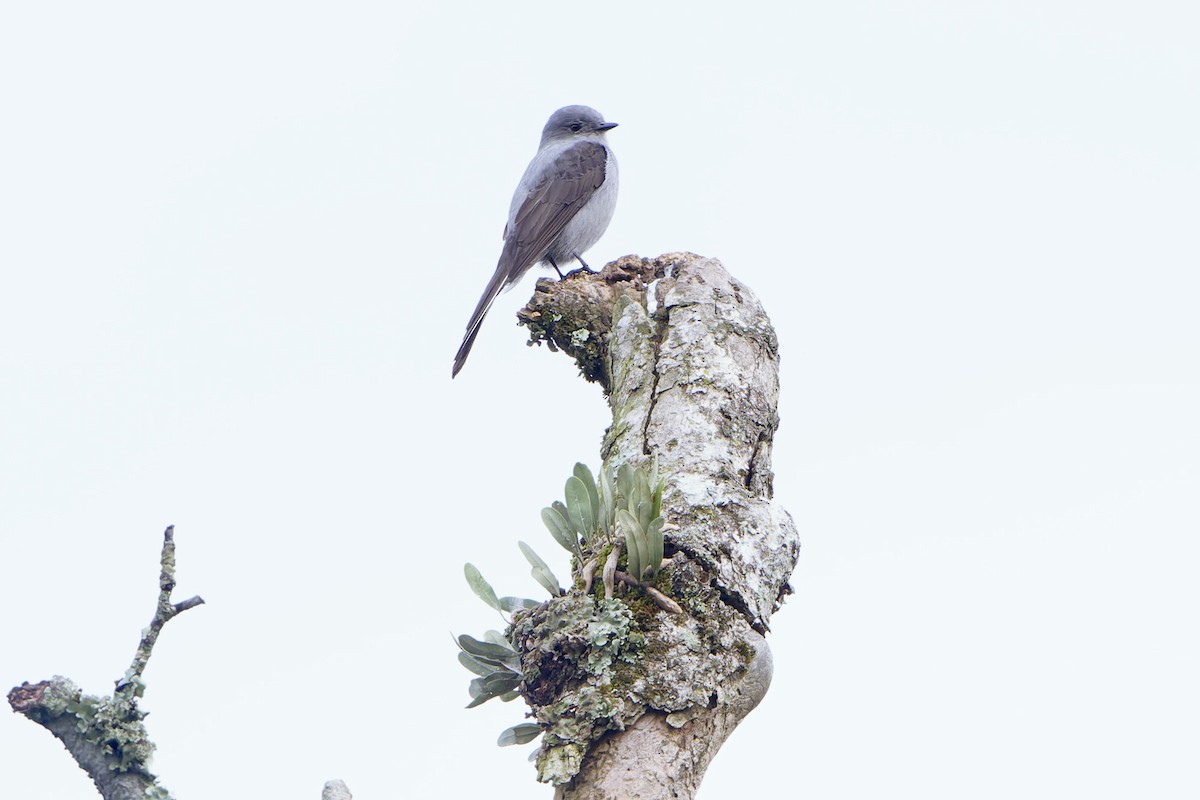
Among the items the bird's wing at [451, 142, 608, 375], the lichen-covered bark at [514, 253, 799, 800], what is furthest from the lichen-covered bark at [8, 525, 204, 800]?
the bird's wing at [451, 142, 608, 375]

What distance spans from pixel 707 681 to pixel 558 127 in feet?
26.8

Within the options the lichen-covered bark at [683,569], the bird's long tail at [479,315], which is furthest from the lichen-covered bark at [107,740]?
the bird's long tail at [479,315]

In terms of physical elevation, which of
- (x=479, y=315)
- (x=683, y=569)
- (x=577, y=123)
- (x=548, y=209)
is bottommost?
(x=683, y=569)

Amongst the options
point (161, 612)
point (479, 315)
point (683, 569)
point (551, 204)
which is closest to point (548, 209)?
point (551, 204)

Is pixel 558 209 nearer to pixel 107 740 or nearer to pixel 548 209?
pixel 548 209

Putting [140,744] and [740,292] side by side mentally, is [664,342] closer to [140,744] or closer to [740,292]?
[740,292]

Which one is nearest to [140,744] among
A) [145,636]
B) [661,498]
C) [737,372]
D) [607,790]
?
[145,636]

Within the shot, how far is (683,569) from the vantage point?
283 cm

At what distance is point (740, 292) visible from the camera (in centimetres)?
394

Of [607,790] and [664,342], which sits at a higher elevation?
[664,342]

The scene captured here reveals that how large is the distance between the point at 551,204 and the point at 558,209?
0.21 feet

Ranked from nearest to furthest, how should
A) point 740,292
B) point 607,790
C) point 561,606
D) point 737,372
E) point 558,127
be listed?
point 607,790
point 561,606
point 737,372
point 740,292
point 558,127

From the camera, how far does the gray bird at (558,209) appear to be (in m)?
8.46

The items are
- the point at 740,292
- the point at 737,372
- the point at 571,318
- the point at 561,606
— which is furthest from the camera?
the point at 571,318
